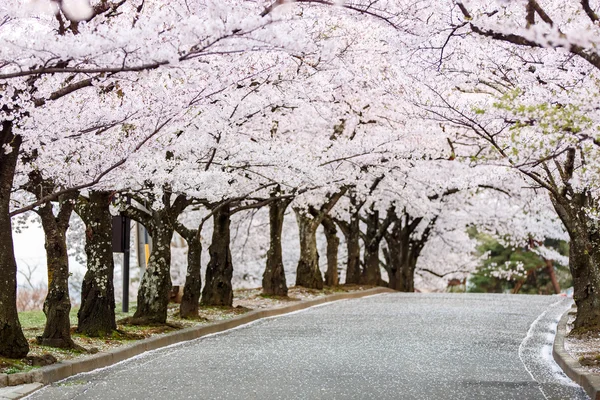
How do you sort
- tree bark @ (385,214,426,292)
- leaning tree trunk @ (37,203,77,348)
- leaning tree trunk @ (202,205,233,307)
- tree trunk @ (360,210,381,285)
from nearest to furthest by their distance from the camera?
leaning tree trunk @ (37,203,77,348) → leaning tree trunk @ (202,205,233,307) → tree trunk @ (360,210,381,285) → tree bark @ (385,214,426,292)

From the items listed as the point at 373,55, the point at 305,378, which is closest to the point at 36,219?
the point at 373,55

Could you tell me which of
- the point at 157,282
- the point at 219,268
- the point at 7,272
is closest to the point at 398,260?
the point at 219,268

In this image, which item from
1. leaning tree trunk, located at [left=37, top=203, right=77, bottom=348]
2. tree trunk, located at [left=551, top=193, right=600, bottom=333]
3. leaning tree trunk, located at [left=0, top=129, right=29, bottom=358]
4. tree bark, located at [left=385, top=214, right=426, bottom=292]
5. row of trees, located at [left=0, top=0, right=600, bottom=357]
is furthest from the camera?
tree bark, located at [left=385, top=214, right=426, bottom=292]

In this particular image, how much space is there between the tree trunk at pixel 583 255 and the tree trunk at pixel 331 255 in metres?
18.5

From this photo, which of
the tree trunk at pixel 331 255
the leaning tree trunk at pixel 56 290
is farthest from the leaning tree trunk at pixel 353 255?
the leaning tree trunk at pixel 56 290

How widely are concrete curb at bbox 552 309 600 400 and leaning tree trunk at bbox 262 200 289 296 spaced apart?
13050mm

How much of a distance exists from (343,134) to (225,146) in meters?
11.3

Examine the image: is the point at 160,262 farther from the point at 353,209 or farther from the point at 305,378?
the point at 353,209

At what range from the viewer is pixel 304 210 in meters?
33.4

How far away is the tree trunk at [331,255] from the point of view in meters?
36.3

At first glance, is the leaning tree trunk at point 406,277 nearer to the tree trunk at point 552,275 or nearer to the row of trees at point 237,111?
the tree trunk at point 552,275

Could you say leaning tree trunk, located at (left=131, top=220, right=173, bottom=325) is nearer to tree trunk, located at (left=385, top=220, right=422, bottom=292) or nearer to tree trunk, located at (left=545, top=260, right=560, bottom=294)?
tree trunk, located at (left=385, top=220, right=422, bottom=292)

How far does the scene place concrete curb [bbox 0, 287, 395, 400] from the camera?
38.1 feet

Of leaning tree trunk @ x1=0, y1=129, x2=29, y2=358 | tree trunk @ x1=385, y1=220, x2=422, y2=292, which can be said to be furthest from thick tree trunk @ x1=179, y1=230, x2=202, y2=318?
tree trunk @ x1=385, y1=220, x2=422, y2=292
